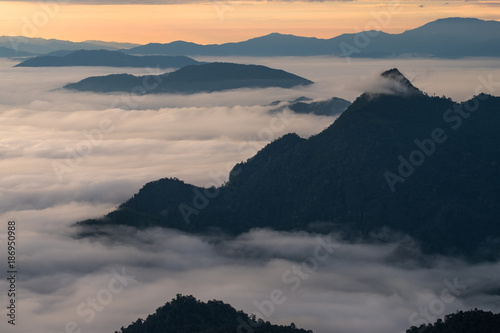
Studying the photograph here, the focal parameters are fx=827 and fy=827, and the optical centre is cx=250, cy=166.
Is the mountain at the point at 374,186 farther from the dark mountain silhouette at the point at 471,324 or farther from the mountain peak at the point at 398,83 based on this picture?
the dark mountain silhouette at the point at 471,324

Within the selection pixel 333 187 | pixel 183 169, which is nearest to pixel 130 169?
pixel 183 169

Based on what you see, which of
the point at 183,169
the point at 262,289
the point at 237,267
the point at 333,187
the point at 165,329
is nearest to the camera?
the point at 165,329

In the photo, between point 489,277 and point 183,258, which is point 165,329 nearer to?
point 183,258

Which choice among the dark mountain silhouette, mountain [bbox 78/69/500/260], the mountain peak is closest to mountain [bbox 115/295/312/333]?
the dark mountain silhouette

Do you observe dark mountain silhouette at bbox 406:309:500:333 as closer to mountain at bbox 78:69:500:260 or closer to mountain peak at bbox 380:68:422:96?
mountain at bbox 78:69:500:260

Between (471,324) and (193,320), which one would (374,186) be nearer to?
(193,320)

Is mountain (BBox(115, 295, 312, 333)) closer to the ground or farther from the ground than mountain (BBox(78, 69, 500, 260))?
closer to the ground
